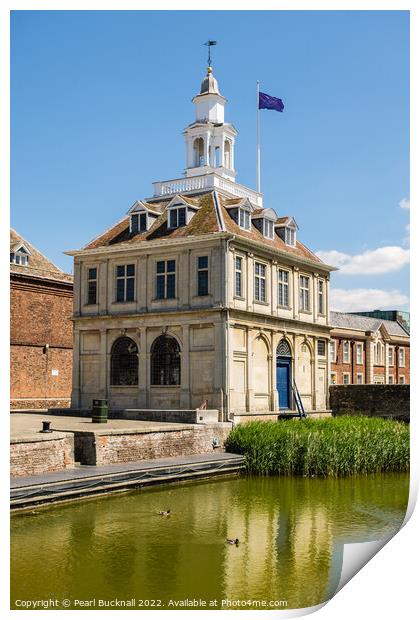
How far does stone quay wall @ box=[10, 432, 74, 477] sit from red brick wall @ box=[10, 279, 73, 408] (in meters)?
15.3

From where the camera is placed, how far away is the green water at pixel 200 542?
1245cm

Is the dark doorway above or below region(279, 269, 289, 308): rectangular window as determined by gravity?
below

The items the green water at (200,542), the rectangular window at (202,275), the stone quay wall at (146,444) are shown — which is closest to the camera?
the green water at (200,542)

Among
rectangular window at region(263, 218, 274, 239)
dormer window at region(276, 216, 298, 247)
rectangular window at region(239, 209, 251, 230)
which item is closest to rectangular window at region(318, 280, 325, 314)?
dormer window at region(276, 216, 298, 247)

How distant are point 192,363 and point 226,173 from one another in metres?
9.41

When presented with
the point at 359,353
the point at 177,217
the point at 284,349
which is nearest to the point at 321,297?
the point at 284,349

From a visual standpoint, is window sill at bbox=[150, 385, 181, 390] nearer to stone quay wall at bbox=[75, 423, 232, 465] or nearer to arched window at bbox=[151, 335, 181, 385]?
arched window at bbox=[151, 335, 181, 385]

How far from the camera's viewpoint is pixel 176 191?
3509cm

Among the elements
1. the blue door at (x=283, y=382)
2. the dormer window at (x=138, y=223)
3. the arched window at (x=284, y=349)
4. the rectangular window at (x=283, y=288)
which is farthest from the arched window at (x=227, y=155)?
the blue door at (x=283, y=382)

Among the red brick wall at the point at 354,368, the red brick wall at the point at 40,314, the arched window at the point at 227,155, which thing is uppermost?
the arched window at the point at 227,155

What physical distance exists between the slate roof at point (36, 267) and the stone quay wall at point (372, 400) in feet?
49.2

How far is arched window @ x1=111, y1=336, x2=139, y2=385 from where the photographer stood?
3269 centimetres

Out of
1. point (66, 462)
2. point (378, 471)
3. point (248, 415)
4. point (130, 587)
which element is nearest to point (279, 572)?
point (130, 587)

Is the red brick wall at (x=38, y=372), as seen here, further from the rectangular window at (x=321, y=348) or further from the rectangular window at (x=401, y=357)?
the rectangular window at (x=401, y=357)
